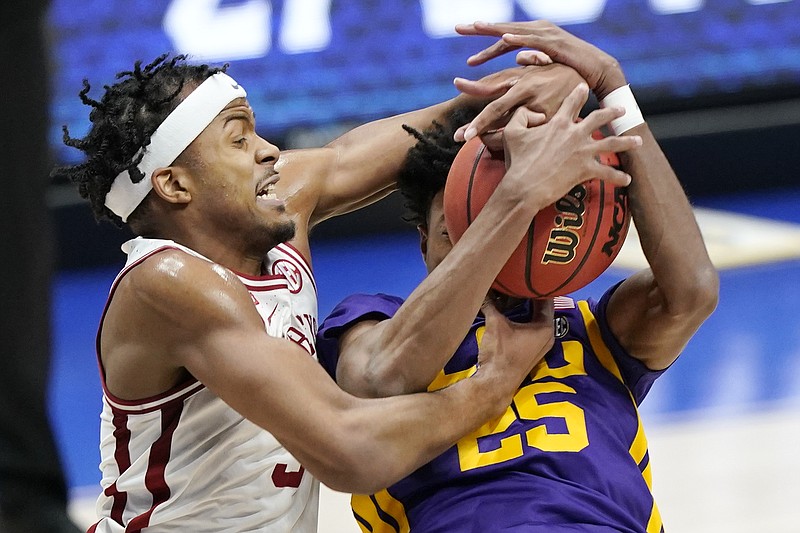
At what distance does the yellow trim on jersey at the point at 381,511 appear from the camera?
274 cm

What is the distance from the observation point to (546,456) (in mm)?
2639

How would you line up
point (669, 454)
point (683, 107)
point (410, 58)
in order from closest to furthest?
1. point (669, 454)
2. point (410, 58)
3. point (683, 107)

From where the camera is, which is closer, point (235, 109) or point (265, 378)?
point (265, 378)

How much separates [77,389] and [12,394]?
334 cm

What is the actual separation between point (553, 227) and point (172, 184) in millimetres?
861

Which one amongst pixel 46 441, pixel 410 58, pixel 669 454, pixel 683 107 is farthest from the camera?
pixel 683 107

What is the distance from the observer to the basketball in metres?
2.52

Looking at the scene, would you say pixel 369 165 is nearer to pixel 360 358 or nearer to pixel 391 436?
pixel 360 358

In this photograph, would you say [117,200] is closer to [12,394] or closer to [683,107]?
[12,394]

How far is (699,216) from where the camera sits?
798cm

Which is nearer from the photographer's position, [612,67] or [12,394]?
[12,394]

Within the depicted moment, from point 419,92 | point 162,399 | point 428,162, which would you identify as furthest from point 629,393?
point 419,92

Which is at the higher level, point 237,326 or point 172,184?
point 172,184

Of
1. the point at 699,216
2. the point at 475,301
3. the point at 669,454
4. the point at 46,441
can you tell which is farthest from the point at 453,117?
the point at 699,216
